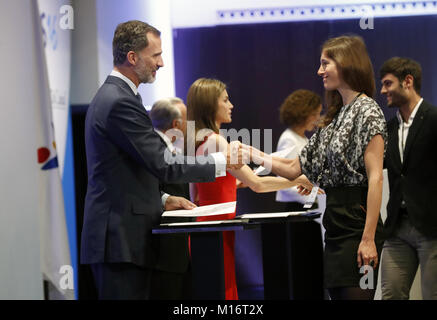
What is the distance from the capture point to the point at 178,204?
2.77m

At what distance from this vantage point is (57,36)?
405cm

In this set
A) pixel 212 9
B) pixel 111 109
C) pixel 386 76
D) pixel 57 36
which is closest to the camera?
pixel 111 109

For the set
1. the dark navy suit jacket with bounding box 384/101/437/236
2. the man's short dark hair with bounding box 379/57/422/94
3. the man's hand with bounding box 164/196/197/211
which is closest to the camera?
the man's hand with bounding box 164/196/197/211

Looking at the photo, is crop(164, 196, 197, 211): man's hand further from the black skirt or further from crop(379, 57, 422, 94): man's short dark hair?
crop(379, 57, 422, 94): man's short dark hair

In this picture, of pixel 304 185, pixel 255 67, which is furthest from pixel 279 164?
pixel 255 67

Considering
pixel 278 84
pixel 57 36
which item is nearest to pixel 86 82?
pixel 57 36

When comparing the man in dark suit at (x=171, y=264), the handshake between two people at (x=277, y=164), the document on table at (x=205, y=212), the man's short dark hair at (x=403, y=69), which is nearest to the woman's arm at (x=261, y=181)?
the handshake between two people at (x=277, y=164)

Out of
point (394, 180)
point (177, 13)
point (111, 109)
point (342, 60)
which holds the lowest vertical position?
point (394, 180)

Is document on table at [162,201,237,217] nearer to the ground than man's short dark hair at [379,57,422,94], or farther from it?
nearer to the ground

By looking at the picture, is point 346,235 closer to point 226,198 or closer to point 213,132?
point 226,198

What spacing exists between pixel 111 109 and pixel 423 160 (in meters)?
1.79

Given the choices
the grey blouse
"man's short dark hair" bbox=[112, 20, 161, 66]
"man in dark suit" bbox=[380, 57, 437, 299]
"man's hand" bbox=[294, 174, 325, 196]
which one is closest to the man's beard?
"man in dark suit" bbox=[380, 57, 437, 299]

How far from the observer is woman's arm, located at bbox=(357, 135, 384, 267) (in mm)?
2410

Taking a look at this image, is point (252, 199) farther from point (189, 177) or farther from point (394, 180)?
point (189, 177)
